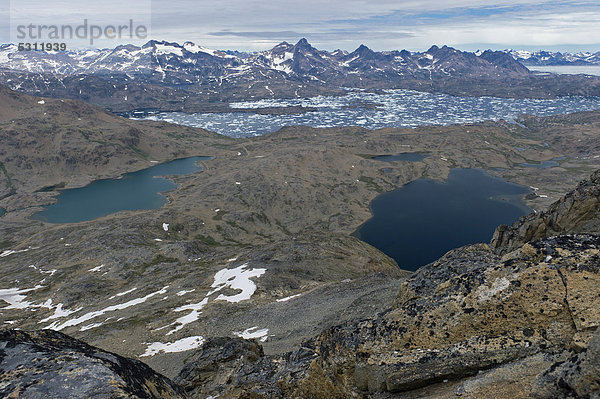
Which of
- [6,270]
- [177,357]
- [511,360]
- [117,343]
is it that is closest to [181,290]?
[117,343]

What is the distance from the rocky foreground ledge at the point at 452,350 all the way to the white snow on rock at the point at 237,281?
4903 cm

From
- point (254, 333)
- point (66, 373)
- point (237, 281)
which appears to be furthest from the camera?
point (237, 281)

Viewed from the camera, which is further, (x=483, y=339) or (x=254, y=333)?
(x=254, y=333)

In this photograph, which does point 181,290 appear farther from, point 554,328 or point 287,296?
point 554,328

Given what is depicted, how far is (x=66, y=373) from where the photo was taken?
12219 mm

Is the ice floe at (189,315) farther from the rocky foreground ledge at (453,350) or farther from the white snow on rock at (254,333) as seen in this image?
the rocky foreground ledge at (453,350)

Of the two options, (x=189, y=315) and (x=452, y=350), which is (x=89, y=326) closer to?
(x=189, y=315)

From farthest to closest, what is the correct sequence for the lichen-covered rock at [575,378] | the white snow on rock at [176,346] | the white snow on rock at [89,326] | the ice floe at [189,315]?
the white snow on rock at [89,326] → the ice floe at [189,315] → the white snow on rock at [176,346] → the lichen-covered rock at [575,378]

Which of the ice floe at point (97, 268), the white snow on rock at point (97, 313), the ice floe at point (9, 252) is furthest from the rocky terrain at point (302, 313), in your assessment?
the ice floe at point (9, 252)

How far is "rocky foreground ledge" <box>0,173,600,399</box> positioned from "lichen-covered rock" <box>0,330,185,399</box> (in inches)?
1.4

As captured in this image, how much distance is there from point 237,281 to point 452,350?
Result: 6465 centimetres

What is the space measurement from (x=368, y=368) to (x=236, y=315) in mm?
41101

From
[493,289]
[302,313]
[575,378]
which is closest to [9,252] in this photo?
[302,313]

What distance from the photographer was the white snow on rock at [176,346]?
A: 43438 mm
